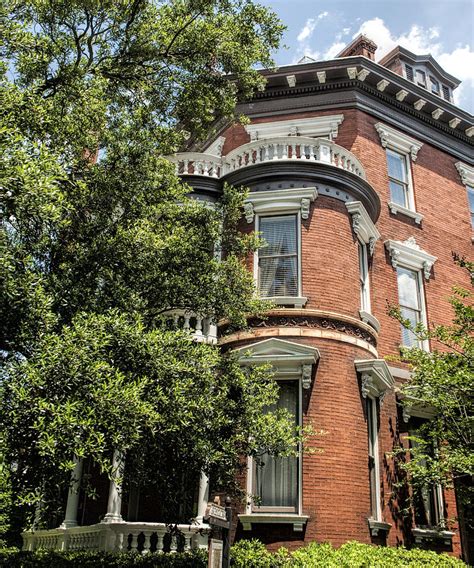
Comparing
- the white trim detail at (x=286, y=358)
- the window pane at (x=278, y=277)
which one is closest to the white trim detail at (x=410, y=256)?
the window pane at (x=278, y=277)

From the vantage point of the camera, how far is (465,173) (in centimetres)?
2056

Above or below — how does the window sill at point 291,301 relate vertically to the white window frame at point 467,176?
below

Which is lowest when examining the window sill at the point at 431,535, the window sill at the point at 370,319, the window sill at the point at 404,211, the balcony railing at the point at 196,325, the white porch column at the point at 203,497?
the window sill at the point at 431,535

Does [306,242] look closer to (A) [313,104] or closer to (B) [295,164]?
(B) [295,164]

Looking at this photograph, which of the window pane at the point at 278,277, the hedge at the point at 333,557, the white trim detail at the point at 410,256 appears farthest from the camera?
the white trim detail at the point at 410,256

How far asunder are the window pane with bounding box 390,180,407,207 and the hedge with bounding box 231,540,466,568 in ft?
35.2

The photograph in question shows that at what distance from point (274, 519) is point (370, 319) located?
5591 millimetres

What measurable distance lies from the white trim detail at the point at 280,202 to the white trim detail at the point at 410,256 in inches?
145

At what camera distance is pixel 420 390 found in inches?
475

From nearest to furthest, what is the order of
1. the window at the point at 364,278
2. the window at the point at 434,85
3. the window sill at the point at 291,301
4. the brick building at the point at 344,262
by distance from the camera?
the brick building at the point at 344,262
the window sill at the point at 291,301
the window at the point at 364,278
the window at the point at 434,85

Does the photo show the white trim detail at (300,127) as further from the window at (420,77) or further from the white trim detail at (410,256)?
the window at (420,77)

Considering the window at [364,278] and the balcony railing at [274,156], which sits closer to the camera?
the window at [364,278]

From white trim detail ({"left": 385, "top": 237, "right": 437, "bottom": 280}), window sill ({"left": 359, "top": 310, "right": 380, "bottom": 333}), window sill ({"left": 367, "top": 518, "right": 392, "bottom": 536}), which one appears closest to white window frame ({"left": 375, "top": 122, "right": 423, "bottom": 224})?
white trim detail ({"left": 385, "top": 237, "right": 437, "bottom": 280})

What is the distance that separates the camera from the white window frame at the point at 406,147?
1822cm
